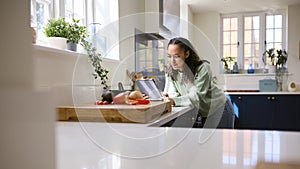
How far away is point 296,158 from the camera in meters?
0.64

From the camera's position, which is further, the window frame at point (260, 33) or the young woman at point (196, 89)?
the window frame at point (260, 33)

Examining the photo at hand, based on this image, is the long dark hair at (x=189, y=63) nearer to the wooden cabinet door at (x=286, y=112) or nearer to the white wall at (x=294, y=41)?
the wooden cabinet door at (x=286, y=112)

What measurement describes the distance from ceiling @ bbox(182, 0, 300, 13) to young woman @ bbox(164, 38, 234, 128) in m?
2.34

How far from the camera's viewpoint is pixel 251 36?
15.2ft

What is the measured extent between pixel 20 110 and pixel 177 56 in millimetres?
1819

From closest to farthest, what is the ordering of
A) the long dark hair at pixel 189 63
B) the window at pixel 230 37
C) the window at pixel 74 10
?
the long dark hair at pixel 189 63, the window at pixel 74 10, the window at pixel 230 37

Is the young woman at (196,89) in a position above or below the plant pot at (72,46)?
below

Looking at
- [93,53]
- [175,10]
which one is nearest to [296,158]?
[93,53]

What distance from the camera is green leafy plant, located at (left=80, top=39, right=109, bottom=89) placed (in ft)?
6.38

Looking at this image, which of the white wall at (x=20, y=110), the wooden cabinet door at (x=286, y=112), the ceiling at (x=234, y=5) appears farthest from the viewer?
the ceiling at (x=234, y=5)

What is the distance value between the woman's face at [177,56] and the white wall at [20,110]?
5.80 ft

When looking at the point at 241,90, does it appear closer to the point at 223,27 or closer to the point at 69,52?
the point at 223,27

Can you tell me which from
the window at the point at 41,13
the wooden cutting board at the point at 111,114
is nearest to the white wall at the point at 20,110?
the wooden cutting board at the point at 111,114

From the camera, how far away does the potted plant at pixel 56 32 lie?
64.6 inches
